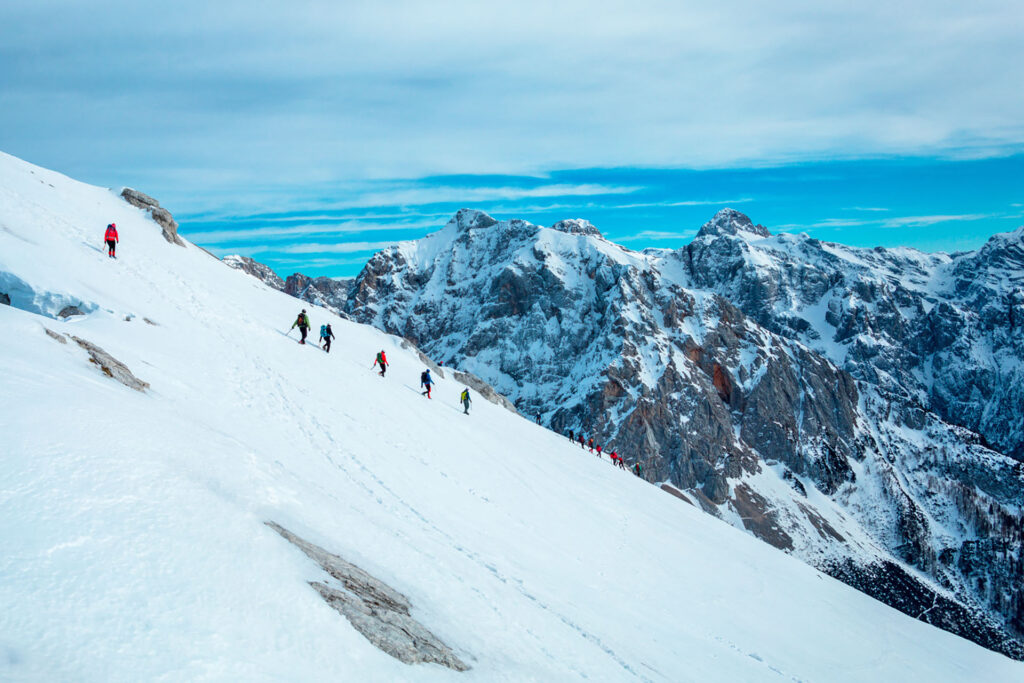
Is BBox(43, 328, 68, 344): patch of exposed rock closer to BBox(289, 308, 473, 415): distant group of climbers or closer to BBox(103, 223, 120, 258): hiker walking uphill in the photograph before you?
BBox(289, 308, 473, 415): distant group of climbers

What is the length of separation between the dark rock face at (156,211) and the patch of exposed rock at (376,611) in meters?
42.5

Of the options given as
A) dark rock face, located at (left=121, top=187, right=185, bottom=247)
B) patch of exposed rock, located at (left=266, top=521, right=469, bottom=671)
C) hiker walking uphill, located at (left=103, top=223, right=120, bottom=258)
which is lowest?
patch of exposed rock, located at (left=266, top=521, right=469, bottom=671)

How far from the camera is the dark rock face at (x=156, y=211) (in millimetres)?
45469

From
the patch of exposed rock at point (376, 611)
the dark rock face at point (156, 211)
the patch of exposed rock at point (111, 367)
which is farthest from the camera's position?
the dark rock face at point (156, 211)

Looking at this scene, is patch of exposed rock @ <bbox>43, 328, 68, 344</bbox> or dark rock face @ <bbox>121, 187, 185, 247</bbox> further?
dark rock face @ <bbox>121, 187, 185, 247</bbox>

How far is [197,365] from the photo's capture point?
64.4 feet

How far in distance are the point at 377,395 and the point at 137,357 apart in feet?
38.7

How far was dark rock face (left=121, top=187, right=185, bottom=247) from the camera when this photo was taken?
45469mm

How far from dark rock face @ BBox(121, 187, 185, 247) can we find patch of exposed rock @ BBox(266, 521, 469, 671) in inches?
1672

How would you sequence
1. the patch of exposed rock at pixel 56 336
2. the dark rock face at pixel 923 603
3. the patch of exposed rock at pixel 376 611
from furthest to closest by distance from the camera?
the dark rock face at pixel 923 603
the patch of exposed rock at pixel 56 336
the patch of exposed rock at pixel 376 611

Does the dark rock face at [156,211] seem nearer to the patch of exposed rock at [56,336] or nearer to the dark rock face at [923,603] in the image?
the patch of exposed rock at [56,336]

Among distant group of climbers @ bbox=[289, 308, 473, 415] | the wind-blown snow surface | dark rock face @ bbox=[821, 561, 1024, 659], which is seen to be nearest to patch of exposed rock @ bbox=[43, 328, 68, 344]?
the wind-blown snow surface

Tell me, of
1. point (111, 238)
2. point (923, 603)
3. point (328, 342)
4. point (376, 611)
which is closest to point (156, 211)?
point (111, 238)

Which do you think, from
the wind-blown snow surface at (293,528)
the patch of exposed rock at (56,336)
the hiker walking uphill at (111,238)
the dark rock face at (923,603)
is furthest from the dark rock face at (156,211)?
the dark rock face at (923,603)
